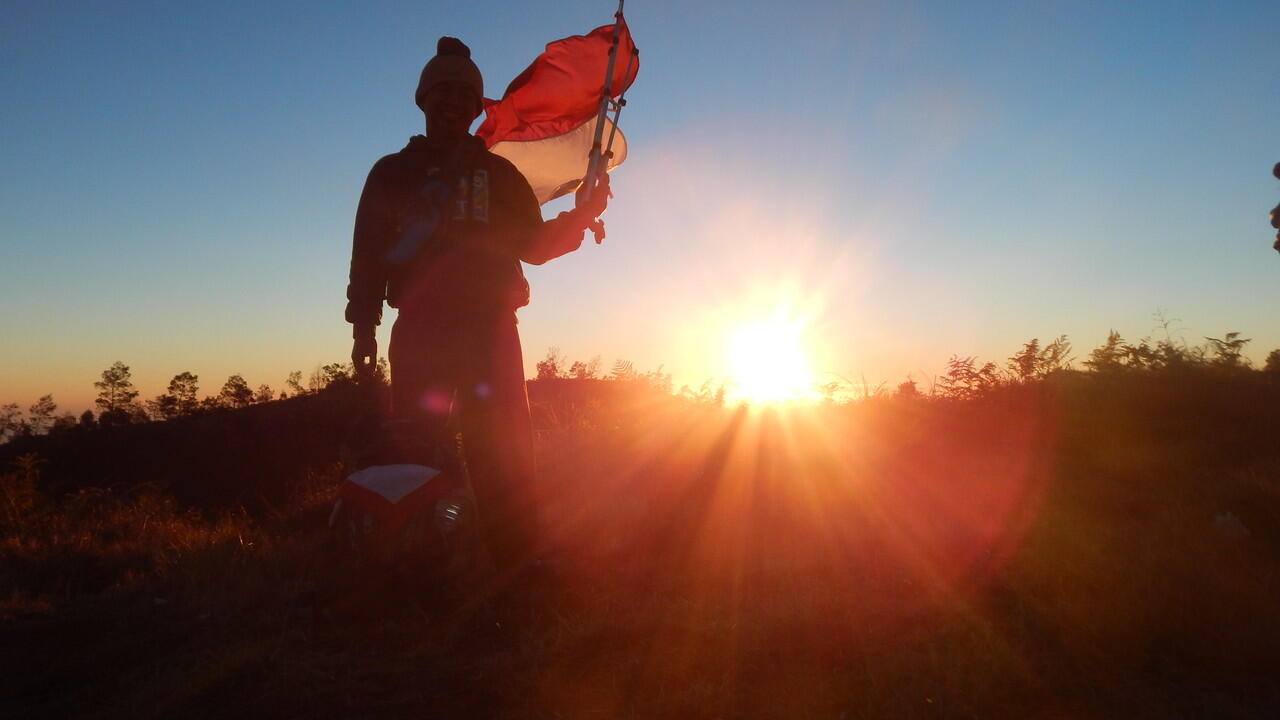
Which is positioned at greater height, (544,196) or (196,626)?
(544,196)

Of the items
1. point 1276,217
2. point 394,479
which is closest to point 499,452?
point 394,479

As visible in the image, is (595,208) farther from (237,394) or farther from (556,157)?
(237,394)

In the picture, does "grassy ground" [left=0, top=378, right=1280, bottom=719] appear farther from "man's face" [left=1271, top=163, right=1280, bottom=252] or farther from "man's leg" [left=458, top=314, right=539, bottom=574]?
"man's face" [left=1271, top=163, right=1280, bottom=252]

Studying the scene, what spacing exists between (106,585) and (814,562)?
351cm

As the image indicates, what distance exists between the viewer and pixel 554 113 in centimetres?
493

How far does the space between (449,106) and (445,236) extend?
0.66 meters

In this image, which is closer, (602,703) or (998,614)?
(602,703)

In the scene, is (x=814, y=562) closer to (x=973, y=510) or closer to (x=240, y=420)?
(x=973, y=510)

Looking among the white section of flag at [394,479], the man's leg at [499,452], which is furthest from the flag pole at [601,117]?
the white section of flag at [394,479]

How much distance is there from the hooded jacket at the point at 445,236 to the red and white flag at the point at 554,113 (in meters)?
1.08

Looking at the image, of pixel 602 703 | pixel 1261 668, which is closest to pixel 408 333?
pixel 602 703

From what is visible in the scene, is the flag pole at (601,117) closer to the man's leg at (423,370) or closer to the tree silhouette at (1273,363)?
the man's leg at (423,370)

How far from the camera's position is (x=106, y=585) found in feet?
13.1

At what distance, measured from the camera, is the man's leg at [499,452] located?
359 centimetres
